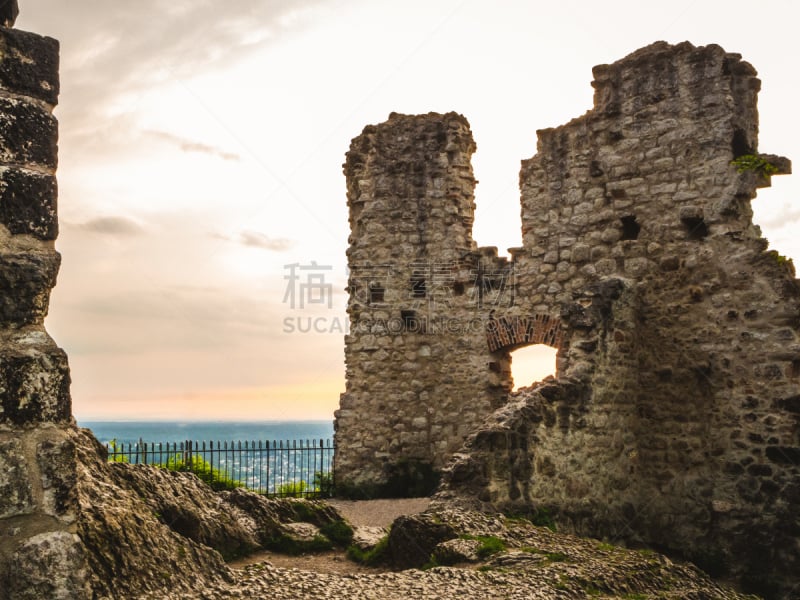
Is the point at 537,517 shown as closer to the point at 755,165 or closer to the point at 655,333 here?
the point at 655,333

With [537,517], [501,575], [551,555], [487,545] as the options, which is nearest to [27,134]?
[501,575]

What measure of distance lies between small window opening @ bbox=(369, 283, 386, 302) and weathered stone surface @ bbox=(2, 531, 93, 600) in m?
10.7

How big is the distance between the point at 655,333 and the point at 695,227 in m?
1.34

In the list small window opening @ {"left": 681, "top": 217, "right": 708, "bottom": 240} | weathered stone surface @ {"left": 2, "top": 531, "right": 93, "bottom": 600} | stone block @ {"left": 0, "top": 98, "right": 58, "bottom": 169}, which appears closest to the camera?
weathered stone surface @ {"left": 2, "top": 531, "right": 93, "bottom": 600}

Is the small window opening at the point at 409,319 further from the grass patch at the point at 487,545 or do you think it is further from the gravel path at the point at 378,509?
the grass patch at the point at 487,545

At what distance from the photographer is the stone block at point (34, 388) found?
110 inches

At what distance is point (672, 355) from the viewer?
963 centimetres

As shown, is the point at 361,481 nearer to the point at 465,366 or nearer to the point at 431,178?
the point at 465,366

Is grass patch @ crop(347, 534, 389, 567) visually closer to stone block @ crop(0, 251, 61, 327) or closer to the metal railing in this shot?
stone block @ crop(0, 251, 61, 327)

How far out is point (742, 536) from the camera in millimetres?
8891

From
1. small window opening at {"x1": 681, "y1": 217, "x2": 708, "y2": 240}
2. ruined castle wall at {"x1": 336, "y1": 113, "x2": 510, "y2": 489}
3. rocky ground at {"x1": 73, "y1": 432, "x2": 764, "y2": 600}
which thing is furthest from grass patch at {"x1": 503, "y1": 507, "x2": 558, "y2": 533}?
ruined castle wall at {"x1": 336, "y1": 113, "x2": 510, "y2": 489}

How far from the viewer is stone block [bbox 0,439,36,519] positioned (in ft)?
8.93

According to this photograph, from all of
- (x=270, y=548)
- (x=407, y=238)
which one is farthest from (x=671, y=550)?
(x=407, y=238)

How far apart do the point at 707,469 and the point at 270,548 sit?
535cm
